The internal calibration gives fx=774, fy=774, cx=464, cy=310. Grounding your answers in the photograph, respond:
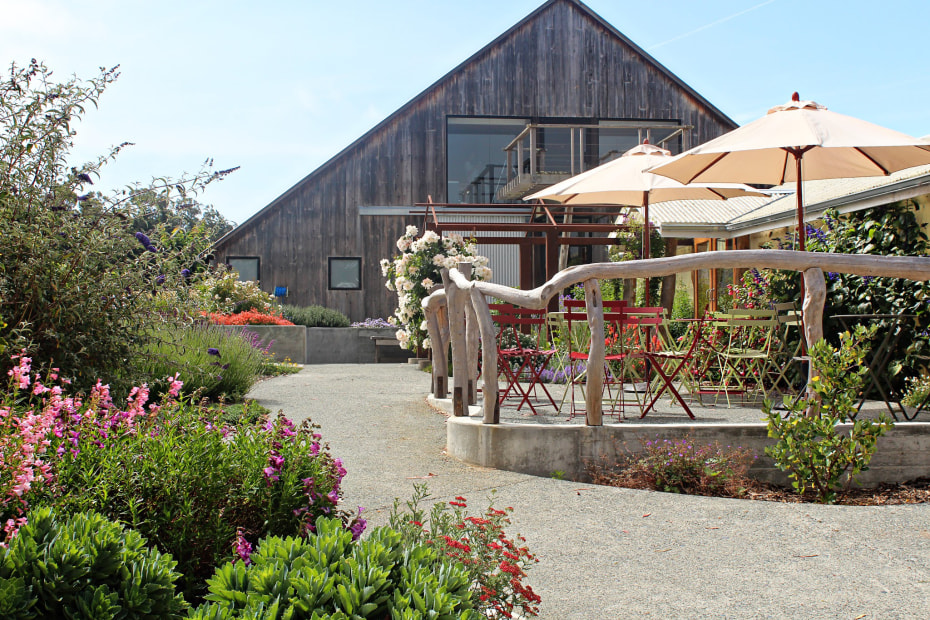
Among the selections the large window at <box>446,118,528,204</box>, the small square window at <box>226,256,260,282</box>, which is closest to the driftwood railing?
the small square window at <box>226,256,260,282</box>

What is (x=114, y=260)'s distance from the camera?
5.11 metres

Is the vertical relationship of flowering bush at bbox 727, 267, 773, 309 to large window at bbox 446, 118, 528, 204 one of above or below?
below

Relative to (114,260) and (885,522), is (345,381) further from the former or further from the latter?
(885,522)

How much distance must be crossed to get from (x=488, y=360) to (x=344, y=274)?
15444mm

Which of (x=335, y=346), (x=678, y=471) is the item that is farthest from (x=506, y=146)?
(x=678, y=471)

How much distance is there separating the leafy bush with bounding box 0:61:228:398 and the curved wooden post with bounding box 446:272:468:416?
2.32 m

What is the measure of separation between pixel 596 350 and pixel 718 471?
3.46 ft

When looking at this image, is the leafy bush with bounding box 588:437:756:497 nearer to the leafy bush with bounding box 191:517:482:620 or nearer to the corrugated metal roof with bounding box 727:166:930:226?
the leafy bush with bounding box 191:517:482:620

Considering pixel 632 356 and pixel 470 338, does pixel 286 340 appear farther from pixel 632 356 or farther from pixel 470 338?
pixel 632 356

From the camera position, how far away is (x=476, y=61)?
20797mm

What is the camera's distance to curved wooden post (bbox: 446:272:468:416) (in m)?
6.15

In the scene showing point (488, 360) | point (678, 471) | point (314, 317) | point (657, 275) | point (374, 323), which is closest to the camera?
point (678, 471)

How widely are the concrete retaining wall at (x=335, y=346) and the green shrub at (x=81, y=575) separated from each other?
44.9 feet

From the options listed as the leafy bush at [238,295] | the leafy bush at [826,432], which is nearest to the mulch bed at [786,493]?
the leafy bush at [826,432]
